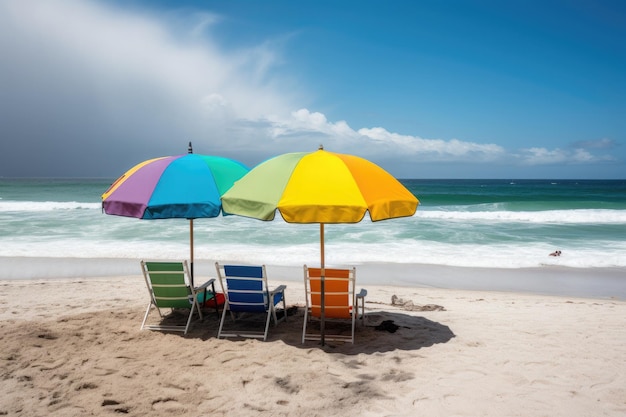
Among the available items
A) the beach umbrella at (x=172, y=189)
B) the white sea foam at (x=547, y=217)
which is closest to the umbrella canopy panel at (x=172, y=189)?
the beach umbrella at (x=172, y=189)

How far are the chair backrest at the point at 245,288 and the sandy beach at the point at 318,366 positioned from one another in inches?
17.7

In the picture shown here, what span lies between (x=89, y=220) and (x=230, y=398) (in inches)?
836

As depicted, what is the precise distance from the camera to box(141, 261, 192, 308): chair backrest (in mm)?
5453

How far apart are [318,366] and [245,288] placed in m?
1.39

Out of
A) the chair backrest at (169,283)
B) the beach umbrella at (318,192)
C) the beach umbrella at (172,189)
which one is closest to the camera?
the beach umbrella at (318,192)

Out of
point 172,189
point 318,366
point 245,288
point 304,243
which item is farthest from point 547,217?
point 172,189

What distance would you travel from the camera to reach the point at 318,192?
431 cm

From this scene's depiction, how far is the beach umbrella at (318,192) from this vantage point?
163 inches

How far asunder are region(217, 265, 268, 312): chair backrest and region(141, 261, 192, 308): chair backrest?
0.55m

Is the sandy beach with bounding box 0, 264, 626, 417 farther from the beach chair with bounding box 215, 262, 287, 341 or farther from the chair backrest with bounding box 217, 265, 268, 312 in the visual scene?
the chair backrest with bounding box 217, 265, 268, 312

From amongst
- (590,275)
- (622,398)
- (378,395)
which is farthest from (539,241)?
(378,395)

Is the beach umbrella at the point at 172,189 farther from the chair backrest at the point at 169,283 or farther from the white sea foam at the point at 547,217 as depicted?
the white sea foam at the point at 547,217

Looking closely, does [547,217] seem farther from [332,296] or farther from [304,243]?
[332,296]

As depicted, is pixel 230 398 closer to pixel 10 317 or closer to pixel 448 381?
pixel 448 381
